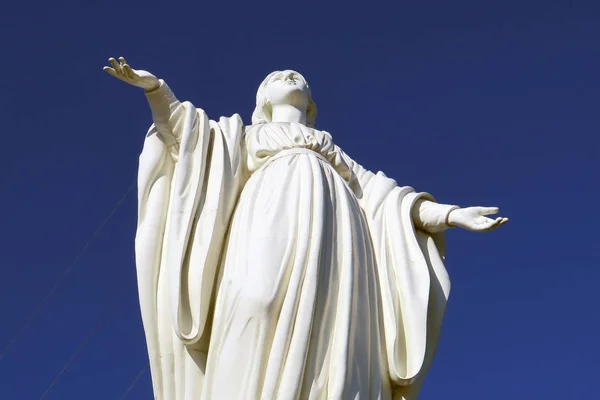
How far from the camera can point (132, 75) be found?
9.86m

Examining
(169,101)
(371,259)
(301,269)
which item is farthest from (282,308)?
(169,101)

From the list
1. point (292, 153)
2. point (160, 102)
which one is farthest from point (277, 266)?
point (160, 102)

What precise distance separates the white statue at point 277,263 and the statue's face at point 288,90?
479 millimetres

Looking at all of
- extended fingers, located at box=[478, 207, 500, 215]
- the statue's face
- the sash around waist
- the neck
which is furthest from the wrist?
the statue's face

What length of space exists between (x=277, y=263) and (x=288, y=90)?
267 centimetres

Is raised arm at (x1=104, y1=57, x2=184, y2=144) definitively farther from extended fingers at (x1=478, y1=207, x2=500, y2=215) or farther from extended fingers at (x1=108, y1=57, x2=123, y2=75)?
extended fingers at (x1=478, y1=207, x2=500, y2=215)

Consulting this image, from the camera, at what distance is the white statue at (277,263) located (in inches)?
347

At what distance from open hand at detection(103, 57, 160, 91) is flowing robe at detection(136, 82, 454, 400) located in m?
0.16

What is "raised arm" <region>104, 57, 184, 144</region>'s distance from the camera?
9938mm

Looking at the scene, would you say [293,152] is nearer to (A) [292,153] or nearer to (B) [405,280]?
(A) [292,153]

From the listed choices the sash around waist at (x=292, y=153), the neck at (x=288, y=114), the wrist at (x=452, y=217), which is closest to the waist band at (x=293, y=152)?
the sash around waist at (x=292, y=153)

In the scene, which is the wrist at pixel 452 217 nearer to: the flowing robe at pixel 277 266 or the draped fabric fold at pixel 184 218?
the flowing robe at pixel 277 266

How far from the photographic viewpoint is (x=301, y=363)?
863 centimetres

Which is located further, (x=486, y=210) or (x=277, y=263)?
(x=486, y=210)
